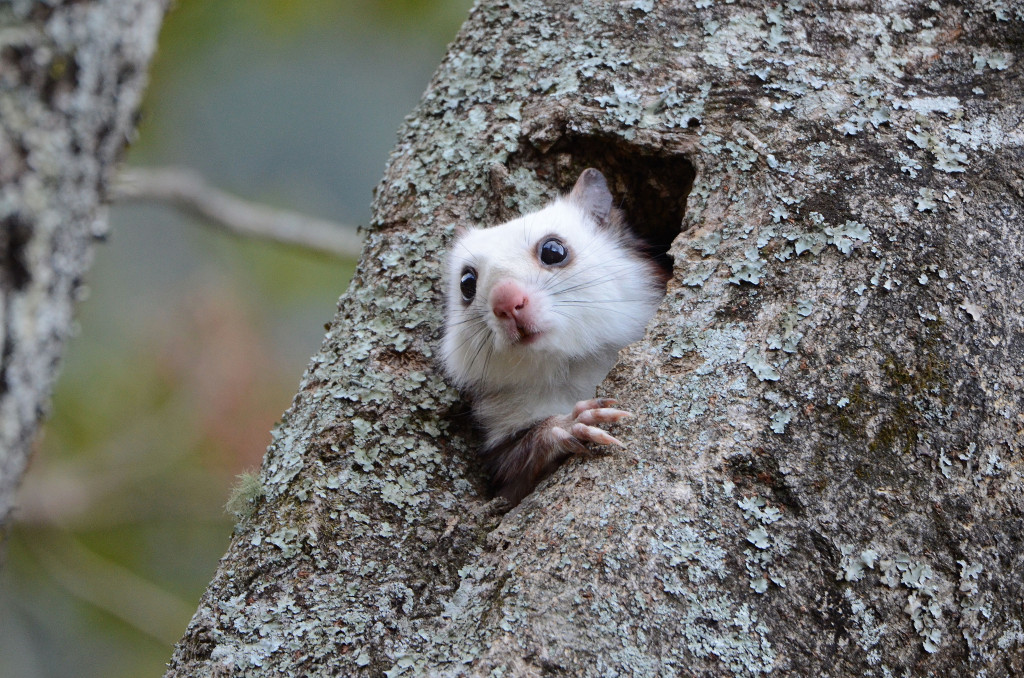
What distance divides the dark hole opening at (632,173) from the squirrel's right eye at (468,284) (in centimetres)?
48

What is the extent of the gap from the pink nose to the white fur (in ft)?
0.14

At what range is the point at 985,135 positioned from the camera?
279 cm

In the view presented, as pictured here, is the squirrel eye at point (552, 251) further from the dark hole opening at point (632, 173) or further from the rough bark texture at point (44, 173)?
the rough bark texture at point (44, 173)

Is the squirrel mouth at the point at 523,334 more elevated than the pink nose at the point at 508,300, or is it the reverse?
the pink nose at the point at 508,300

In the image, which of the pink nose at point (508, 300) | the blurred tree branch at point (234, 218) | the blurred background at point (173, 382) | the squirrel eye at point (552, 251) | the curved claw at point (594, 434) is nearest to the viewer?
the curved claw at point (594, 434)

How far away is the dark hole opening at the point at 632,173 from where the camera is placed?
3361 millimetres

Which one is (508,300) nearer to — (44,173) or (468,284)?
(468,284)

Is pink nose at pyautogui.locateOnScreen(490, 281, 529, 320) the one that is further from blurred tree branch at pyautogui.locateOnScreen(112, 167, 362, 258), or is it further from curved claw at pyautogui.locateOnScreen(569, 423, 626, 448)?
blurred tree branch at pyautogui.locateOnScreen(112, 167, 362, 258)

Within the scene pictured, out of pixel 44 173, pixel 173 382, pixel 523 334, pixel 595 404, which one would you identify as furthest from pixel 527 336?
pixel 173 382

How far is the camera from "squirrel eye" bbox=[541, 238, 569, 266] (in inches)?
137

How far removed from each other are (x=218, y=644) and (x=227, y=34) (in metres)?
4.90

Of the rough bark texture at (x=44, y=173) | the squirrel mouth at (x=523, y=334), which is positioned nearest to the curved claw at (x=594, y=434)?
the squirrel mouth at (x=523, y=334)

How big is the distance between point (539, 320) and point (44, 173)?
1.84 m

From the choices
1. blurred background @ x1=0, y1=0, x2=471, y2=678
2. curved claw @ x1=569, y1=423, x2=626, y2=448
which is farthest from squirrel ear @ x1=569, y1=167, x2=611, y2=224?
blurred background @ x1=0, y1=0, x2=471, y2=678
